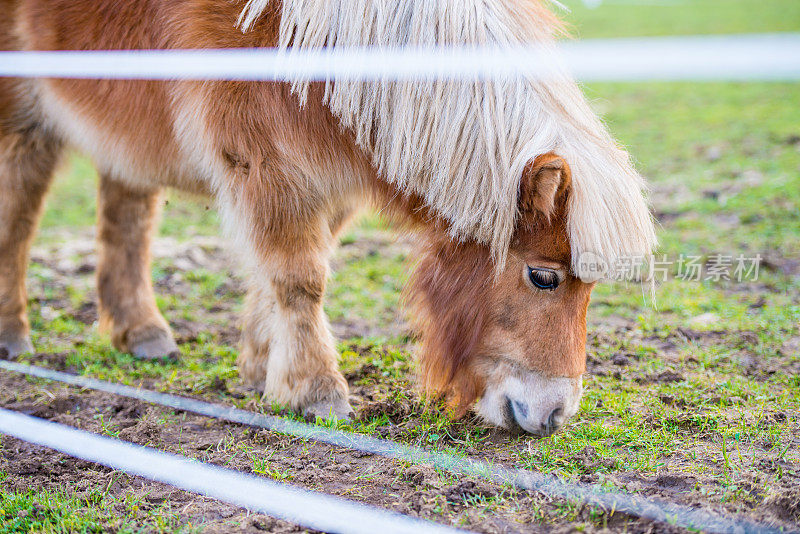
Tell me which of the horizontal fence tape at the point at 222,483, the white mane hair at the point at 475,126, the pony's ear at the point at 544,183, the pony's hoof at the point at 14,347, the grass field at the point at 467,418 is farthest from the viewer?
the pony's hoof at the point at 14,347

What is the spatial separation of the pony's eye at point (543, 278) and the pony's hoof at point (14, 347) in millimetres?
2965

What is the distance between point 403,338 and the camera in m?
3.97

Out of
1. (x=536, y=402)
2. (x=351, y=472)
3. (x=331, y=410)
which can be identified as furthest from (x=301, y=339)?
(x=536, y=402)

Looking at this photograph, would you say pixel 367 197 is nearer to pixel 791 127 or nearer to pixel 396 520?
pixel 396 520

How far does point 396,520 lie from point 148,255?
2.76 m

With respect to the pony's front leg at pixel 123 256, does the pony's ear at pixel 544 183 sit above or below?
above

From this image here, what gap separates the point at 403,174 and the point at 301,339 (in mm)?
883

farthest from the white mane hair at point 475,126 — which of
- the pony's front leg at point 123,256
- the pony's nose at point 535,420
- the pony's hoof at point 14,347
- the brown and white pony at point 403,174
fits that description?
the pony's hoof at point 14,347

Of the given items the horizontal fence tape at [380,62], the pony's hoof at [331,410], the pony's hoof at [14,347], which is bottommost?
the pony's hoof at [14,347]

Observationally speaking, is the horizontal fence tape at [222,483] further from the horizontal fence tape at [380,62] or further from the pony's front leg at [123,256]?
the horizontal fence tape at [380,62]

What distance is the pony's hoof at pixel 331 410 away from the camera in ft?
9.76

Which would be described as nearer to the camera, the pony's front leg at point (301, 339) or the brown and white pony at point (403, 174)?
the brown and white pony at point (403, 174)

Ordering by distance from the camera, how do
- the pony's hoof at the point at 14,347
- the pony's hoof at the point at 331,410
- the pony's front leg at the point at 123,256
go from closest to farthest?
1. the pony's hoof at the point at 331,410
2. the pony's hoof at the point at 14,347
3. the pony's front leg at the point at 123,256

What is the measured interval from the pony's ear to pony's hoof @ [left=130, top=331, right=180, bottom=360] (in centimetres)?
231
